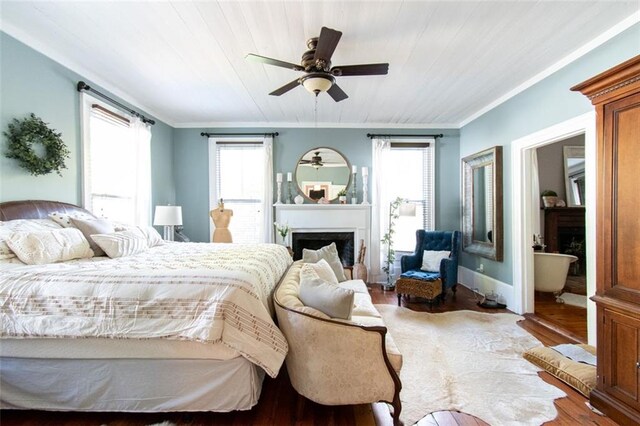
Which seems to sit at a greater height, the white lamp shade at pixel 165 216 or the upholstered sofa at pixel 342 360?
the white lamp shade at pixel 165 216

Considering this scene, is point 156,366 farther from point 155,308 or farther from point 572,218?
point 572,218

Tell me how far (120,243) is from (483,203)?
15.4 feet

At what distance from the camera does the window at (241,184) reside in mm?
5277

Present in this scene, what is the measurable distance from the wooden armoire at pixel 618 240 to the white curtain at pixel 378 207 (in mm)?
3348

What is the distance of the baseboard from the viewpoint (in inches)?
156

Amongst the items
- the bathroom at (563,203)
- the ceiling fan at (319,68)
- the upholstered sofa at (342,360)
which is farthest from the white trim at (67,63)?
the bathroom at (563,203)

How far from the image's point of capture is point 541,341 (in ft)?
9.64

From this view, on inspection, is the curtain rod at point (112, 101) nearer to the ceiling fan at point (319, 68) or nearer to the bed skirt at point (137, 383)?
the ceiling fan at point (319, 68)

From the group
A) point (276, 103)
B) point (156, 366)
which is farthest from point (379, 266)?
point (156, 366)

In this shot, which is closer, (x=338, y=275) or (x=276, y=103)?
(x=338, y=275)

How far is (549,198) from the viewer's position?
5168mm

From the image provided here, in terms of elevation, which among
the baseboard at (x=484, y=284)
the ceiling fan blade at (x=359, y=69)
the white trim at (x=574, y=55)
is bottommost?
the baseboard at (x=484, y=284)

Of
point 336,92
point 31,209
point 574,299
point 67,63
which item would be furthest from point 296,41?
point 574,299

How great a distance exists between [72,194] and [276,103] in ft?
8.81
